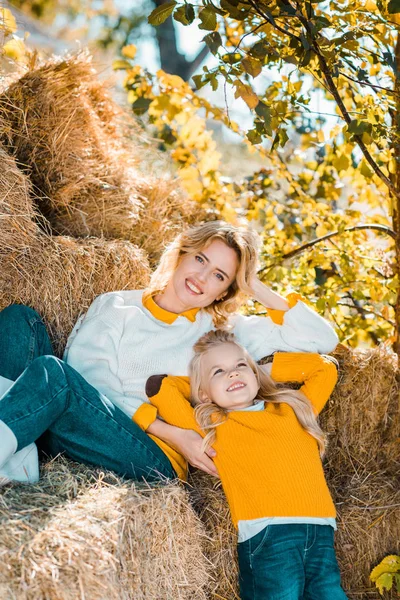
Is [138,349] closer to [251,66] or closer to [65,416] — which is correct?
[65,416]

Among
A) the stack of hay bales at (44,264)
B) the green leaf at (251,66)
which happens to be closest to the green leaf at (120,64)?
the stack of hay bales at (44,264)

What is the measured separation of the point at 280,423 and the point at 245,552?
1.49 ft

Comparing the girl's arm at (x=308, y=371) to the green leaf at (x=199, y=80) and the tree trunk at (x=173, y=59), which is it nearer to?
the green leaf at (x=199, y=80)

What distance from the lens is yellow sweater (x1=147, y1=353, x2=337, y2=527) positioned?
7.70 ft

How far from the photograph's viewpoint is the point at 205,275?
284 cm

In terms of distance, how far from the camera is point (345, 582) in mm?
2670

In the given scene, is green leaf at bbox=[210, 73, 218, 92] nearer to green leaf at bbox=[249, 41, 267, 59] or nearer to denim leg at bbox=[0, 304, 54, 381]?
green leaf at bbox=[249, 41, 267, 59]

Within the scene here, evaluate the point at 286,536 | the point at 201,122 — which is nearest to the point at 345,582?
the point at 286,536

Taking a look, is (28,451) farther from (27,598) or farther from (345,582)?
(345,582)

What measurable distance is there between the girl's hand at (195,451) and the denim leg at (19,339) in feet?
2.05

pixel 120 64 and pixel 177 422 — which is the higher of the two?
pixel 120 64

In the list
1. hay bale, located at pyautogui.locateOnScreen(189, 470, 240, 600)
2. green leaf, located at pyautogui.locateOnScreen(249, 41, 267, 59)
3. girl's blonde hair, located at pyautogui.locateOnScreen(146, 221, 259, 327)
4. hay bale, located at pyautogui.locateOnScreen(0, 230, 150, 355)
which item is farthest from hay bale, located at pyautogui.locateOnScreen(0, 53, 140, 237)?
hay bale, located at pyautogui.locateOnScreen(189, 470, 240, 600)

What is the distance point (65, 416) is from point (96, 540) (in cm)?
60

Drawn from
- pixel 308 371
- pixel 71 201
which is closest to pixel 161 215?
pixel 71 201
